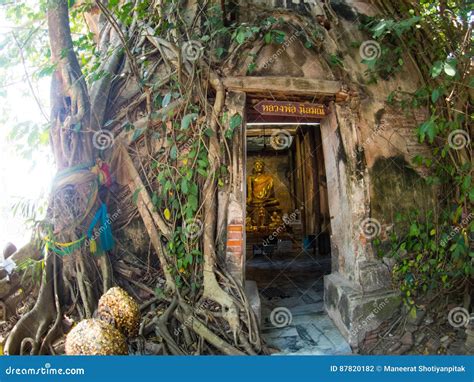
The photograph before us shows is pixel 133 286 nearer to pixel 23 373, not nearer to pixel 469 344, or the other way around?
pixel 23 373

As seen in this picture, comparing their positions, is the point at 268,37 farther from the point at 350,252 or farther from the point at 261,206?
the point at 261,206

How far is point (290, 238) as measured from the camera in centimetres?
746

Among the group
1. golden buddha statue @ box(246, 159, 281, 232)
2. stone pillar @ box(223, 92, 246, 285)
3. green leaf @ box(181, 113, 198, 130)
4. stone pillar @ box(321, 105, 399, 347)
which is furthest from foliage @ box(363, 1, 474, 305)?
golden buddha statue @ box(246, 159, 281, 232)

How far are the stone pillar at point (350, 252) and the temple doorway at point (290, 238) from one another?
0.91 ft

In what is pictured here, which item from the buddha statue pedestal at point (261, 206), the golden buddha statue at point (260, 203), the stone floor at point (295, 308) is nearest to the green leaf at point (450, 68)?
the stone floor at point (295, 308)

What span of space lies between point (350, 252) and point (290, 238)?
392 cm

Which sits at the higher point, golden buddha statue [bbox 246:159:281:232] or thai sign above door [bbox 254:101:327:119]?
thai sign above door [bbox 254:101:327:119]

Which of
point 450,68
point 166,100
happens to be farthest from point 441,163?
point 166,100

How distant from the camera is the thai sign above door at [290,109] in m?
3.42

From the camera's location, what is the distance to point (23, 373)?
205cm

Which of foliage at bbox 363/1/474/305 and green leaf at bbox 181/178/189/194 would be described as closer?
green leaf at bbox 181/178/189/194

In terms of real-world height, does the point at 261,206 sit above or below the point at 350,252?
above

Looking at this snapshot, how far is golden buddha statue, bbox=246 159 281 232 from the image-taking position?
796 cm

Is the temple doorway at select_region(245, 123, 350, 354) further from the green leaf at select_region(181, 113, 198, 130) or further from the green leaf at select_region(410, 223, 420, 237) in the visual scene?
the green leaf at select_region(181, 113, 198, 130)
